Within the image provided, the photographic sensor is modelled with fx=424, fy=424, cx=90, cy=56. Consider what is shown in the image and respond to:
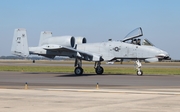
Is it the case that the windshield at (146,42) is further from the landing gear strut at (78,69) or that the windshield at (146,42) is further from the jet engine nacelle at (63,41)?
the jet engine nacelle at (63,41)

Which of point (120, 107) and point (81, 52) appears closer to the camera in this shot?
point (120, 107)

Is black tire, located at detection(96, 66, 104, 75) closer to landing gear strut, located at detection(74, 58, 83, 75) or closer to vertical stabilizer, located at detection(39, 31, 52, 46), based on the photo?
landing gear strut, located at detection(74, 58, 83, 75)

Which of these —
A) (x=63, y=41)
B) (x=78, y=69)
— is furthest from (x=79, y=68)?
(x=63, y=41)

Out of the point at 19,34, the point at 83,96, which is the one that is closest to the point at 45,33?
the point at 19,34

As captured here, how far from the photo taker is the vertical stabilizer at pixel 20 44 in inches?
1512

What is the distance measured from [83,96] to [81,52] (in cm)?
1923

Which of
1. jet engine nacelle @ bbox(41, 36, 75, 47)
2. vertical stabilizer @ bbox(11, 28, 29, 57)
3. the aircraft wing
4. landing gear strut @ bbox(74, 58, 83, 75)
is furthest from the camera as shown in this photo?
vertical stabilizer @ bbox(11, 28, 29, 57)

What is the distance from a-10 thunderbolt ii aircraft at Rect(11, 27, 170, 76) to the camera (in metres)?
36.5

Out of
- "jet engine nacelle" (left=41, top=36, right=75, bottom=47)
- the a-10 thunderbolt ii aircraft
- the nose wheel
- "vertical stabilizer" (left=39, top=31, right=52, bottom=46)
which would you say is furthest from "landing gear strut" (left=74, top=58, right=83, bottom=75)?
"vertical stabilizer" (left=39, top=31, right=52, bottom=46)

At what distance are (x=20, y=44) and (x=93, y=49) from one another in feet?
21.8

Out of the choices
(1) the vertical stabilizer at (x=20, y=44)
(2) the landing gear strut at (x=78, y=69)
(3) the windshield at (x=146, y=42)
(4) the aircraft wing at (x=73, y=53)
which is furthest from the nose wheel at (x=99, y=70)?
(1) the vertical stabilizer at (x=20, y=44)

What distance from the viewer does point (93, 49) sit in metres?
38.3

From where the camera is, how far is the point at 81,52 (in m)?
36.7

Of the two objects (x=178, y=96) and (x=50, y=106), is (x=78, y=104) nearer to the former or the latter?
(x=50, y=106)
